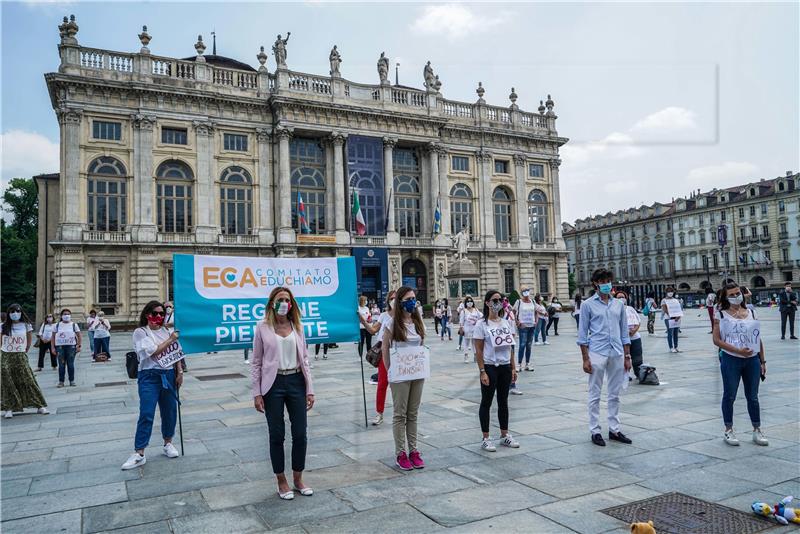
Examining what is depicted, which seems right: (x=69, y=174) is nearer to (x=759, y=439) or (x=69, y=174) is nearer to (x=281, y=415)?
(x=281, y=415)

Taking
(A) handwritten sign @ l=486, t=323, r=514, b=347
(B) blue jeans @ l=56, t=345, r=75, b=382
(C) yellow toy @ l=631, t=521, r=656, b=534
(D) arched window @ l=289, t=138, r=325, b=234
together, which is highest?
(D) arched window @ l=289, t=138, r=325, b=234

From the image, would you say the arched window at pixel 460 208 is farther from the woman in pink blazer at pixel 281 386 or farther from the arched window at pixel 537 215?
the woman in pink blazer at pixel 281 386

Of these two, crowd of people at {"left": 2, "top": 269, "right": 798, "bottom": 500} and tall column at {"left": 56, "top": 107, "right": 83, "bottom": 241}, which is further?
tall column at {"left": 56, "top": 107, "right": 83, "bottom": 241}

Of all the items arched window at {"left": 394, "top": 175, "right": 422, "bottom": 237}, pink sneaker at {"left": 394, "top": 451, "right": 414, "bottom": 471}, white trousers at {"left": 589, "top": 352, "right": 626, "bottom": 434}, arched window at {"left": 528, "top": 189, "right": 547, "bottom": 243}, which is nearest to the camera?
pink sneaker at {"left": 394, "top": 451, "right": 414, "bottom": 471}

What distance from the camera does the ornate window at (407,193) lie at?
47406mm

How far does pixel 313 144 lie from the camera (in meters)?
44.4

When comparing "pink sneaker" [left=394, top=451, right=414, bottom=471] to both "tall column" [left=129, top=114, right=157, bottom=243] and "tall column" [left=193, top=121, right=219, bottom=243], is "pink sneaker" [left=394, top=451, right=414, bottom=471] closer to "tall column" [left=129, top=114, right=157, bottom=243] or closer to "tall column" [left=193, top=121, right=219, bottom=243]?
"tall column" [left=129, top=114, right=157, bottom=243]

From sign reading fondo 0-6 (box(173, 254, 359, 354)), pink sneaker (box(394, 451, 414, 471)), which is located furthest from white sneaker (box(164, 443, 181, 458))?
pink sneaker (box(394, 451, 414, 471))

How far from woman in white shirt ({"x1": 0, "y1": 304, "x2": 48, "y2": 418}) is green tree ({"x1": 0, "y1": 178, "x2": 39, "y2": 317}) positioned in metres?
44.5

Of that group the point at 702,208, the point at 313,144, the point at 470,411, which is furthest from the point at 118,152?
the point at 702,208

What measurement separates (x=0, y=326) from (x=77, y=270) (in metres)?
29.2

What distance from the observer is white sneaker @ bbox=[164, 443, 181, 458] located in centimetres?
706

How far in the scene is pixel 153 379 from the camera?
7.02m

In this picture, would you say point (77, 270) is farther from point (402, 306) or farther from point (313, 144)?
point (402, 306)
